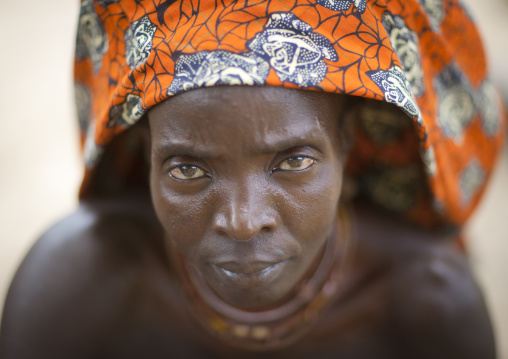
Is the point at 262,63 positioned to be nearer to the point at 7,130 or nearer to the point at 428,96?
the point at 428,96

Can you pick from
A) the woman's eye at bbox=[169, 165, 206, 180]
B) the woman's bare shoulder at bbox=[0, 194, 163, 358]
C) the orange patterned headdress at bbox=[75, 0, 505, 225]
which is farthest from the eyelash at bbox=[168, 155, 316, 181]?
the woman's bare shoulder at bbox=[0, 194, 163, 358]

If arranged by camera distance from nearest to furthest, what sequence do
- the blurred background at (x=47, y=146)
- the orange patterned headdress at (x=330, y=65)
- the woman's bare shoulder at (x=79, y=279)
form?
the orange patterned headdress at (x=330, y=65)
the woman's bare shoulder at (x=79, y=279)
the blurred background at (x=47, y=146)

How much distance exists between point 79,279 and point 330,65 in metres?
0.82

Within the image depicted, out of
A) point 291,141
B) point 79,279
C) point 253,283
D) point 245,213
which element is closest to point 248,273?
point 253,283

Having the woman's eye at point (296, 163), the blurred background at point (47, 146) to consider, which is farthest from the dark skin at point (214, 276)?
the blurred background at point (47, 146)

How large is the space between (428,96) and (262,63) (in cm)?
41

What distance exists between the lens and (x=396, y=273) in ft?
4.36

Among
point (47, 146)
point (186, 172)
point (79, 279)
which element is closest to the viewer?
point (186, 172)

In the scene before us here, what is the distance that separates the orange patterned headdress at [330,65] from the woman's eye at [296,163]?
0.14 meters

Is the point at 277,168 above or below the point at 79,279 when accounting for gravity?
above

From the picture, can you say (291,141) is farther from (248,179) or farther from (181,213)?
(181,213)

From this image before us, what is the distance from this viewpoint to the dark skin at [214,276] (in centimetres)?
94

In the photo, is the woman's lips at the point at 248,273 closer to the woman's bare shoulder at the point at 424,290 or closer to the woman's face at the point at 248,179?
the woman's face at the point at 248,179

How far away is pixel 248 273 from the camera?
97 centimetres
